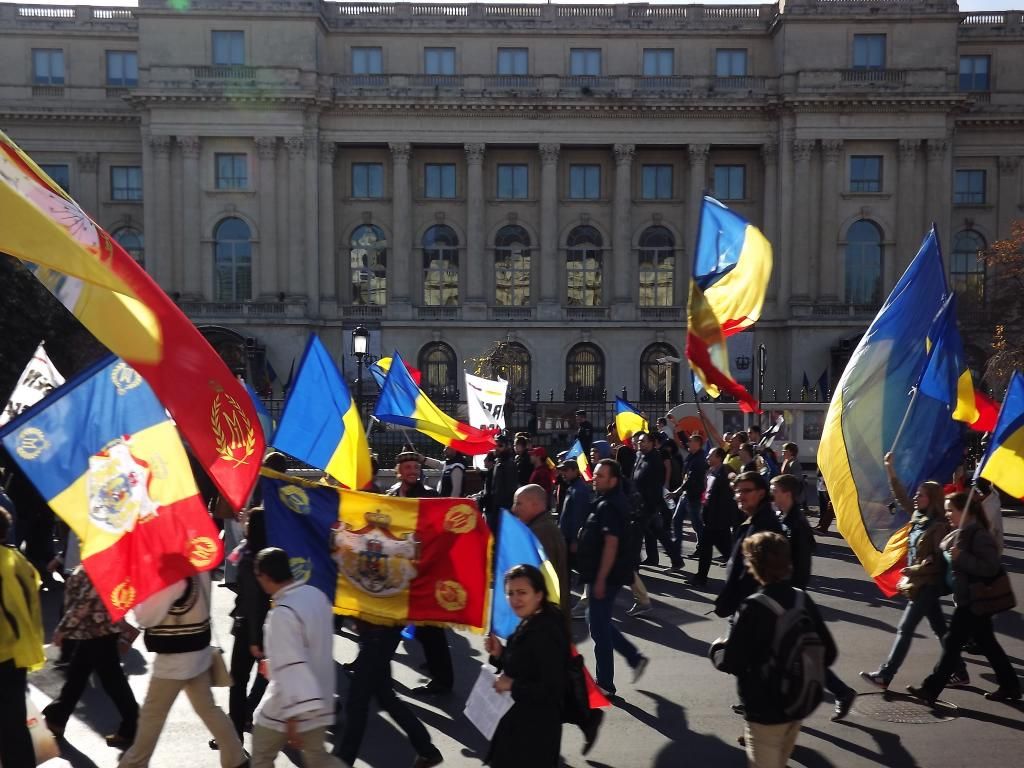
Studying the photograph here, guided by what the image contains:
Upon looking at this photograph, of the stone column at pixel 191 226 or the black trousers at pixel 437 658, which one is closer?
the black trousers at pixel 437 658

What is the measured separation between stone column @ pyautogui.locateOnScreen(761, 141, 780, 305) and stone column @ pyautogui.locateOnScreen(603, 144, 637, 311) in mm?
6127

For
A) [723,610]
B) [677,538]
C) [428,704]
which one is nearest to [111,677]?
[428,704]

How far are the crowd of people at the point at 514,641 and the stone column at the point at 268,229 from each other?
36.1 meters

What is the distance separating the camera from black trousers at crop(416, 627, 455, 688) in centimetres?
859

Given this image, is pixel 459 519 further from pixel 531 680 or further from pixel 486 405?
pixel 486 405

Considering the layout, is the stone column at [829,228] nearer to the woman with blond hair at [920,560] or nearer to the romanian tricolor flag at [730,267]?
the romanian tricolor flag at [730,267]

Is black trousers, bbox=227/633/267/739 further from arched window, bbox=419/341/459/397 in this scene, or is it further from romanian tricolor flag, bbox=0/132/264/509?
arched window, bbox=419/341/459/397

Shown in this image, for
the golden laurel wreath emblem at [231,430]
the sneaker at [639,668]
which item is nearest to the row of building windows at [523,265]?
the sneaker at [639,668]

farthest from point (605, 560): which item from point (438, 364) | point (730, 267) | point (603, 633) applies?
point (438, 364)

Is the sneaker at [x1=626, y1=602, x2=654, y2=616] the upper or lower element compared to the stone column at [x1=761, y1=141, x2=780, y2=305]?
lower

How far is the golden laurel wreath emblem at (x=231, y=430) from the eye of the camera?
5.77 m

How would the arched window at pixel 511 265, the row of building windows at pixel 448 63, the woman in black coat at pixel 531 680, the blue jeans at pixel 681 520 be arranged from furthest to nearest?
the arched window at pixel 511 265
the row of building windows at pixel 448 63
the blue jeans at pixel 681 520
the woman in black coat at pixel 531 680

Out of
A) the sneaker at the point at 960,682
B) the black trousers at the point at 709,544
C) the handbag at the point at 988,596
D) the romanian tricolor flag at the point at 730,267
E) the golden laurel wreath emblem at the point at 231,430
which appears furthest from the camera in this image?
the black trousers at the point at 709,544

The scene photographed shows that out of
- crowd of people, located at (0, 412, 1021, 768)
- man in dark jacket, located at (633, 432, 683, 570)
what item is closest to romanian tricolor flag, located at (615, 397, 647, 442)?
man in dark jacket, located at (633, 432, 683, 570)
